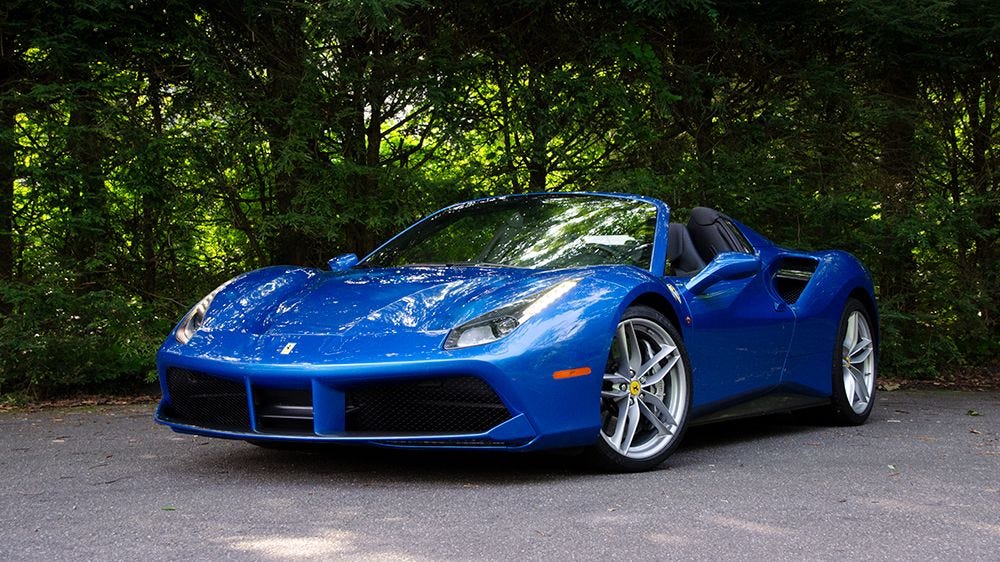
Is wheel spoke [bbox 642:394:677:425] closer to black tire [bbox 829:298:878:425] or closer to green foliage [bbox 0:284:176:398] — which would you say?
black tire [bbox 829:298:878:425]

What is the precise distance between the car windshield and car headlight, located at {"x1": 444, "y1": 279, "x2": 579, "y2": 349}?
0.73 m

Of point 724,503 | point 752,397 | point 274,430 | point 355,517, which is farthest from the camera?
point 752,397

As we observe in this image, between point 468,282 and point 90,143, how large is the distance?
420 cm

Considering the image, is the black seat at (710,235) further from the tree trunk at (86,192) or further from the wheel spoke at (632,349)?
the tree trunk at (86,192)

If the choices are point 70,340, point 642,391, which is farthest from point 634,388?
point 70,340

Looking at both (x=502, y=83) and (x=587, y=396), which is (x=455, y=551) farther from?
(x=502, y=83)

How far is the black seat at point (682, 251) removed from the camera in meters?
5.58

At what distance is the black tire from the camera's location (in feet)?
21.2

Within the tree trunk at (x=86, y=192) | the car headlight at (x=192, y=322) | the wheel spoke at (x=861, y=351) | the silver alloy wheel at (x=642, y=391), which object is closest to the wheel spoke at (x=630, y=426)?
the silver alloy wheel at (x=642, y=391)

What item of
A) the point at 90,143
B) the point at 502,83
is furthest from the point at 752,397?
the point at 90,143

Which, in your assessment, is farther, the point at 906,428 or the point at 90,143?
the point at 90,143

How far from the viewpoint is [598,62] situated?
909 cm

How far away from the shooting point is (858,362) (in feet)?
22.1

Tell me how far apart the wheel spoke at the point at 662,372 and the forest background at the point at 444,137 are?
11.1ft
